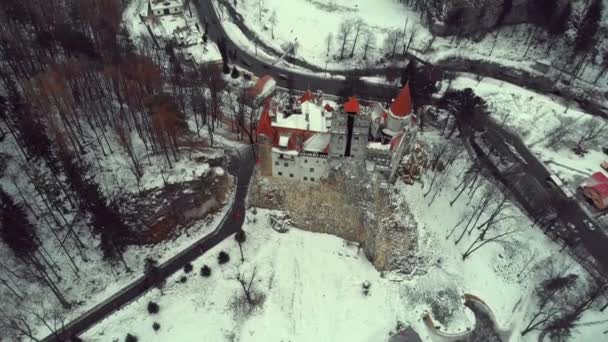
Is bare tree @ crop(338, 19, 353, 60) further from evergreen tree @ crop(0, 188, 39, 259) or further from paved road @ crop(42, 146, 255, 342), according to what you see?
evergreen tree @ crop(0, 188, 39, 259)

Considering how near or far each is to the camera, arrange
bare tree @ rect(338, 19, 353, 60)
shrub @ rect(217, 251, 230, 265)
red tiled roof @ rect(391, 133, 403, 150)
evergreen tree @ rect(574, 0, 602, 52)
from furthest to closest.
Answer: bare tree @ rect(338, 19, 353, 60) → evergreen tree @ rect(574, 0, 602, 52) → red tiled roof @ rect(391, 133, 403, 150) → shrub @ rect(217, 251, 230, 265)

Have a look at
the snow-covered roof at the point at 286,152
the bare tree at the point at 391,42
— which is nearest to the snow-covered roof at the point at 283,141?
the snow-covered roof at the point at 286,152

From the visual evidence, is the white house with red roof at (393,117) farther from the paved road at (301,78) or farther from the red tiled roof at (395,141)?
the paved road at (301,78)

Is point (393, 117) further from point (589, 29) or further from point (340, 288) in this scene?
point (589, 29)

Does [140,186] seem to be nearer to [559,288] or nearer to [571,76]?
[559,288]

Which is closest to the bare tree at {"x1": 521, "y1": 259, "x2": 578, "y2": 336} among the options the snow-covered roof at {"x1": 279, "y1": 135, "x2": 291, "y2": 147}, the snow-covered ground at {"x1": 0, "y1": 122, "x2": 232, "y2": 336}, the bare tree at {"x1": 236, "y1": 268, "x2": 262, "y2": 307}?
the bare tree at {"x1": 236, "y1": 268, "x2": 262, "y2": 307}

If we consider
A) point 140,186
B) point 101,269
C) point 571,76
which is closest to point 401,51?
point 571,76

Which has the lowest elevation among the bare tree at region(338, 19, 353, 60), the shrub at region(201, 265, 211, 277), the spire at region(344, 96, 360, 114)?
the shrub at region(201, 265, 211, 277)
